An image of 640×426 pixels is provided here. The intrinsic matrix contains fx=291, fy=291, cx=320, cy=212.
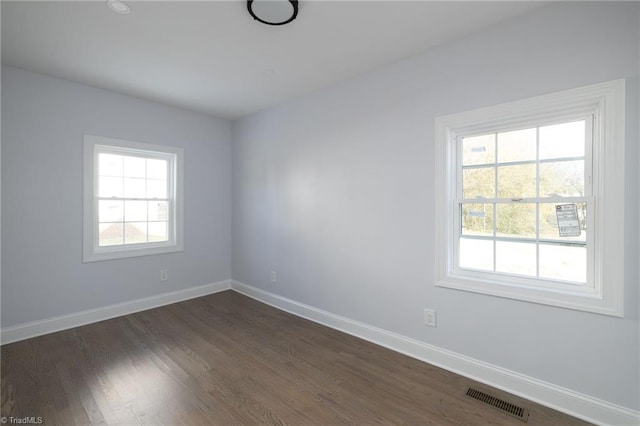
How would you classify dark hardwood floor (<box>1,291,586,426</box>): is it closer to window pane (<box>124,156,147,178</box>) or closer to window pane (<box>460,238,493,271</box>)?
window pane (<box>460,238,493,271</box>)

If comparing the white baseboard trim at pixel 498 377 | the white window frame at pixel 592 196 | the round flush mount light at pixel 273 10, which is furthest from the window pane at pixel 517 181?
the round flush mount light at pixel 273 10

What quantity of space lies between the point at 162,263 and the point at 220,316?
118 cm

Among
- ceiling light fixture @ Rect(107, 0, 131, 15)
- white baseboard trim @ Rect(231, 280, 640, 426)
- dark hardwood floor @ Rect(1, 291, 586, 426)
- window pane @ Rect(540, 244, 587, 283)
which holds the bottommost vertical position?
dark hardwood floor @ Rect(1, 291, 586, 426)

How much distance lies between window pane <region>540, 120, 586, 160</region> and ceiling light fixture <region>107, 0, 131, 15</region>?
120 inches

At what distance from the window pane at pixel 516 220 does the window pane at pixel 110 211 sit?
415 centimetres

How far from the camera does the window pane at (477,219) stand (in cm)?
235

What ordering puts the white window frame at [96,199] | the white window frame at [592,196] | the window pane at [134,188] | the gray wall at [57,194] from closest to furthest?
the white window frame at [592,196] < the gray wall at [57,194] < the white window frame at [96,199] < the window pane at [134,188]

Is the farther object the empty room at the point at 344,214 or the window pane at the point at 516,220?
the window pane at the point at 516,220

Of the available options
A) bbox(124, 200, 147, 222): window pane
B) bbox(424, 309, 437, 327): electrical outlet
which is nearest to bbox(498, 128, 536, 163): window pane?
bbox(424, 309, 437, 327): electrical outlet

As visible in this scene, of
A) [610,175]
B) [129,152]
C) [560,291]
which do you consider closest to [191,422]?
[560,291]

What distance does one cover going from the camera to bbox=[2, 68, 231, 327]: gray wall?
2.87 metres

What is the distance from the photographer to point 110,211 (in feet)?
11.8

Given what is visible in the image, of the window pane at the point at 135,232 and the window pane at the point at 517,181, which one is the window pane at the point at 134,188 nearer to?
the window pane at the point at 135,232

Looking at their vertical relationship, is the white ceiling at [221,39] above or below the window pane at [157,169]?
above
